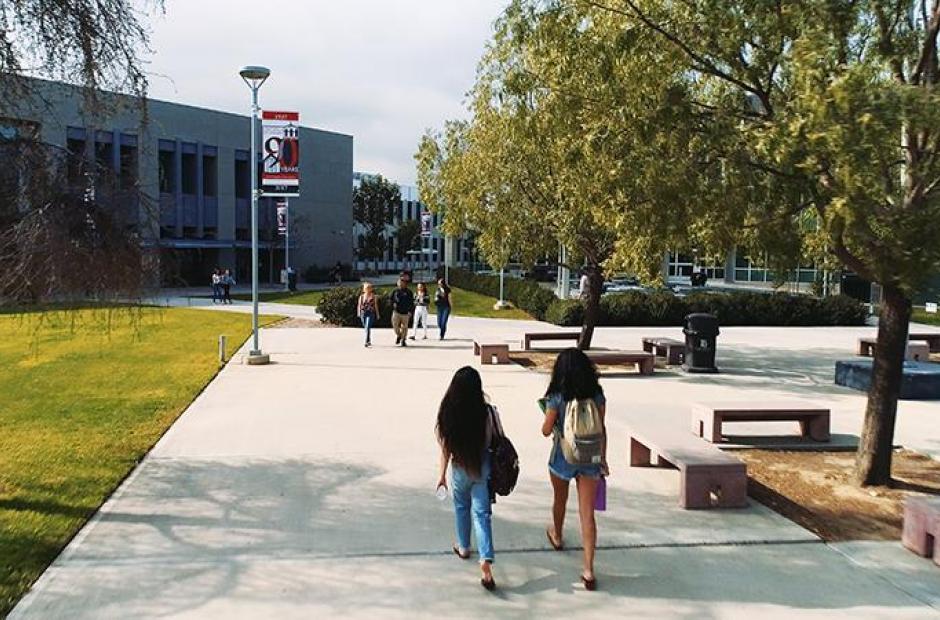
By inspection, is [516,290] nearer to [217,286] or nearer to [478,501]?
[217,286]

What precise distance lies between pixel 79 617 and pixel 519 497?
3570mm

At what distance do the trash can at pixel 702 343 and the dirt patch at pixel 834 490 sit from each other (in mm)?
6081

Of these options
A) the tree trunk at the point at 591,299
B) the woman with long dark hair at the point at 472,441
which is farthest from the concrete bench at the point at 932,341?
the woman with long dark hair at the point at 472,441

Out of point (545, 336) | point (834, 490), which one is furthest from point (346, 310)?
point (834, 490)

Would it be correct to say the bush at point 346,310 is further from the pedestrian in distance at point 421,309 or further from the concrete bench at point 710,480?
the concrete bench at point 710,480

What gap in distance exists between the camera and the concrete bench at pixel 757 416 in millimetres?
8984

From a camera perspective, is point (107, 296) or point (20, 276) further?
point (107, 296)

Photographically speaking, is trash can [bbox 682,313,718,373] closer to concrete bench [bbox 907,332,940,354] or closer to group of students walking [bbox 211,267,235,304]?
concrete bench [bbox 907,332,940,354]

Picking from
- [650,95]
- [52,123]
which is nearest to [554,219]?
[650,95]

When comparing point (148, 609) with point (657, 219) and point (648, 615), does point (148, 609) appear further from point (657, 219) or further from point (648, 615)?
point (657, 219)

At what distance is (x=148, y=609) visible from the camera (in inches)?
185

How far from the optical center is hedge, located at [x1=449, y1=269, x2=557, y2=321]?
27312 millimetres

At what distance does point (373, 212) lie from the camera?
7231 cm

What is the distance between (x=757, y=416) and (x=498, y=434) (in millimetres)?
4930
